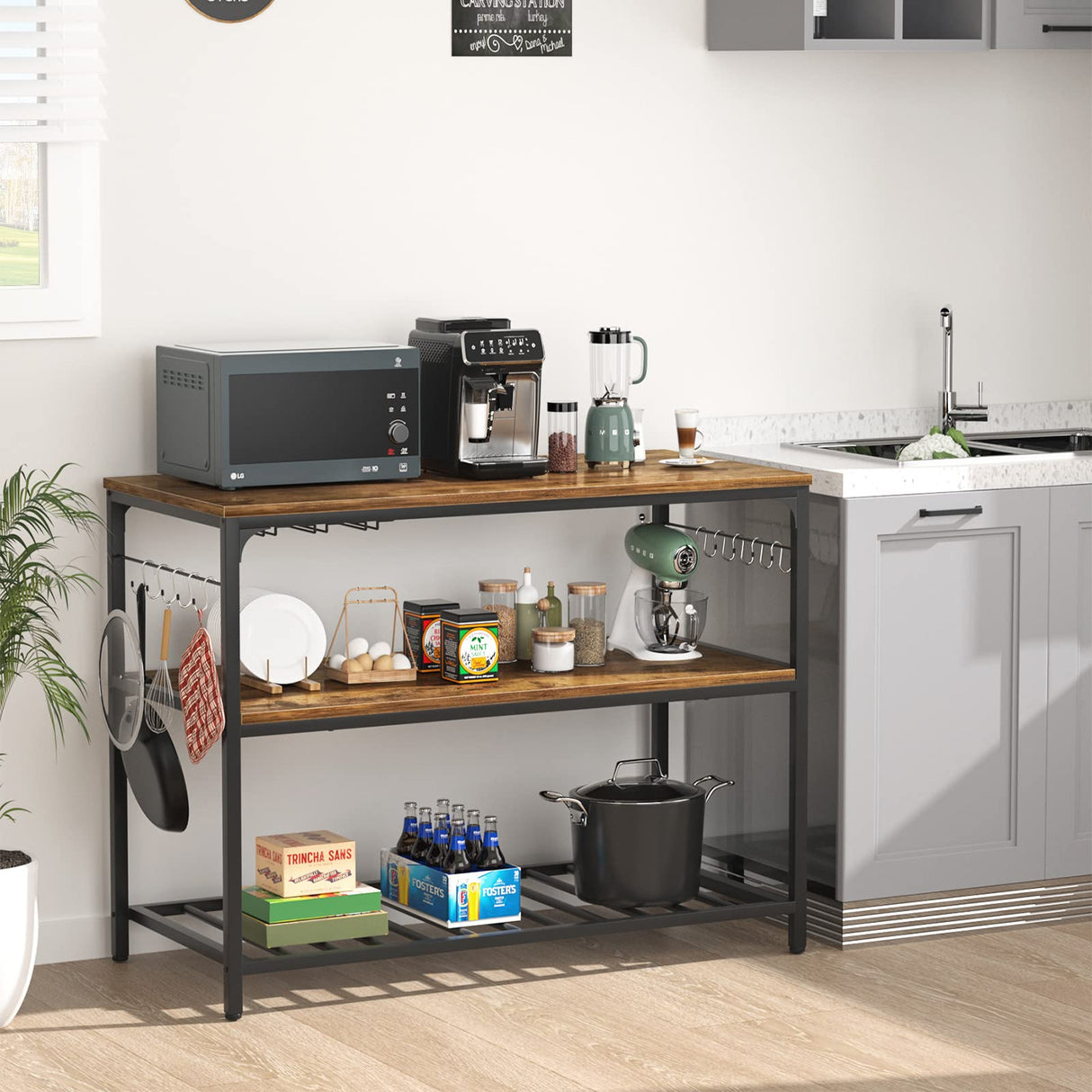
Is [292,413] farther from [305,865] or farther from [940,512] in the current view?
[940,512]

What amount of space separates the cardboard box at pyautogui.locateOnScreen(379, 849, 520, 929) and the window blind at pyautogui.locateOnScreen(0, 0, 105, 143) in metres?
1.58

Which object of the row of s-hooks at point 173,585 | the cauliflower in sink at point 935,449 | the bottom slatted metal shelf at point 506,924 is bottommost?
the bottom slatted metal shelf at point 506,924

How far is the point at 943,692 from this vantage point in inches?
159

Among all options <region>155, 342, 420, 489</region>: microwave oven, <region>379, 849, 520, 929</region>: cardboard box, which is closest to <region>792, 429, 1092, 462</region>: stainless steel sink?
<region>155, 342, 420, 489</region>: microwave oven

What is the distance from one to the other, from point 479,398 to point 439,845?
893mm

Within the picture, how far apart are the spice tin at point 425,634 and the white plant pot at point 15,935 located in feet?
2.71

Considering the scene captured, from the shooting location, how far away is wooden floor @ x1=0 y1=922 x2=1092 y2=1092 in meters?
3.30

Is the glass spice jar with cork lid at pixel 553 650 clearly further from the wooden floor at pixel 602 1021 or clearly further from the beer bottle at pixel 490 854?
the wooden floor at pixel 602 1021

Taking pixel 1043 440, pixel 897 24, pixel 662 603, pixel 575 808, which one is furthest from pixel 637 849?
pixel 897 24

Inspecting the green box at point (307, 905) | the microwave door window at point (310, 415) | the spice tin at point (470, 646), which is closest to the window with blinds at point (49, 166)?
the microwave door window at point (310, 415)

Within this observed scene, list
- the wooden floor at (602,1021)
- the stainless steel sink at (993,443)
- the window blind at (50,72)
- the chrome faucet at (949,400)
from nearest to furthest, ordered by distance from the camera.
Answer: the wooden floor at (602,1021) < the window blind at (50,72) < the stainless steel sink at (993,443) < the chrome faucet at (949,400)

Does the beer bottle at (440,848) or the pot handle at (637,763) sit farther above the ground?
the pot handle at (637,763)

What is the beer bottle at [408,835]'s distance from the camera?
4.00 m

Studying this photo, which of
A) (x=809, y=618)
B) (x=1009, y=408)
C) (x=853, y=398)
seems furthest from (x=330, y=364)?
(x=1009, y=408)
